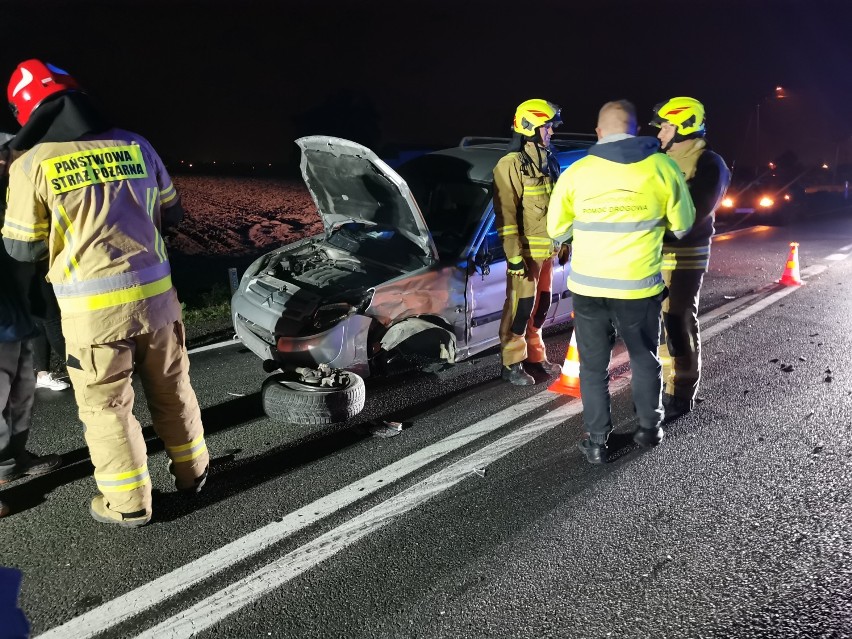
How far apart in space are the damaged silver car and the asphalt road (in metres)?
0.33

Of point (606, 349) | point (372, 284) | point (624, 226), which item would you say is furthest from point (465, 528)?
point (372, 284)

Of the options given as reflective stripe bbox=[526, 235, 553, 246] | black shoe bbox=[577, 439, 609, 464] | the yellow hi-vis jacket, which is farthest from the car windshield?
the yellow hi-vis jacket

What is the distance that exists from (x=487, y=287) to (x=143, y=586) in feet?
10.3

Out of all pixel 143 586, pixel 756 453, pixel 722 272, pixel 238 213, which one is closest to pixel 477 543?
pixel 143 586

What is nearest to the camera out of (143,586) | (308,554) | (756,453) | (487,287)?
(143,586)

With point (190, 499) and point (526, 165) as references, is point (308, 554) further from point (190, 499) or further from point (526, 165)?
point (526, 165)

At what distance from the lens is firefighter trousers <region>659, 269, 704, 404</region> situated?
4.18 meters

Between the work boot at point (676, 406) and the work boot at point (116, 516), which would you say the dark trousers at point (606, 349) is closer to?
the work boot at point (676, 406)

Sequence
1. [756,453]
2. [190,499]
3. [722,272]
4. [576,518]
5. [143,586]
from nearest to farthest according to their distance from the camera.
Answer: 1. [143,586]
2. [576,518]
3. [190,499]
4. [756,453]
5. [722,272]

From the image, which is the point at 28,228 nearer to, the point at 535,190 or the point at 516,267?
the point at 516,267

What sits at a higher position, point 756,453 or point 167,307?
point 167,307

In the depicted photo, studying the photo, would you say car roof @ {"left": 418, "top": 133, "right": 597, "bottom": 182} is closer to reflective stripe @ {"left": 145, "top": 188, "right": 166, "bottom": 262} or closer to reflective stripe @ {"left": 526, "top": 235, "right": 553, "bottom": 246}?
reflective stripe @ {"left": 526, "top": 235, "right": 553, "bottom": 246}

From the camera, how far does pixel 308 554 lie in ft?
9.40

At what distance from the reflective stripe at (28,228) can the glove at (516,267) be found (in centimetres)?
290
